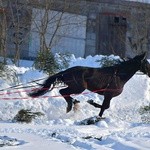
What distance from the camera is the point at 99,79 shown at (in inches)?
449

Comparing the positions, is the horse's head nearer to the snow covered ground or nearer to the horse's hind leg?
the snow covered ground

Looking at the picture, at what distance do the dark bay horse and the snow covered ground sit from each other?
0.57 m

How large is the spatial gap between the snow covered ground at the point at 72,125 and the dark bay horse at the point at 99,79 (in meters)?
0.57

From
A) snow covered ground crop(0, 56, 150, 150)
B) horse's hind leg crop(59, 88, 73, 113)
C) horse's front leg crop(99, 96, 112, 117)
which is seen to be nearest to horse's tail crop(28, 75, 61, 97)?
horse's hind leg crop(59, 88, 73, 113)

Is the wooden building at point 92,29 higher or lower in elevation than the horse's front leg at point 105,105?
higher

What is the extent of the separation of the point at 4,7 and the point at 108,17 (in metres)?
8.21

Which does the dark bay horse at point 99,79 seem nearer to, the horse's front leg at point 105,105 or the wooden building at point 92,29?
the horse's front leg at point 105,105

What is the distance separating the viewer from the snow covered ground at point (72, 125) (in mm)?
7640

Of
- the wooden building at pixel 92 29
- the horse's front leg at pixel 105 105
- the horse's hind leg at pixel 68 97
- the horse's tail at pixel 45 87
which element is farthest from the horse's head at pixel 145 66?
the wooden building at pixel 92 29

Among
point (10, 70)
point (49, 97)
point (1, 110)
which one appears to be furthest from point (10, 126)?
point (10, 70)

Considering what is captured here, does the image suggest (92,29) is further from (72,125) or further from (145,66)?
(72,125)

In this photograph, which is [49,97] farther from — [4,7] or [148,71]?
[4,7]

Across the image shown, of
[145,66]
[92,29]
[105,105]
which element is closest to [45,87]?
[105,105]

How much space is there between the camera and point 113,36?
27.5 m
